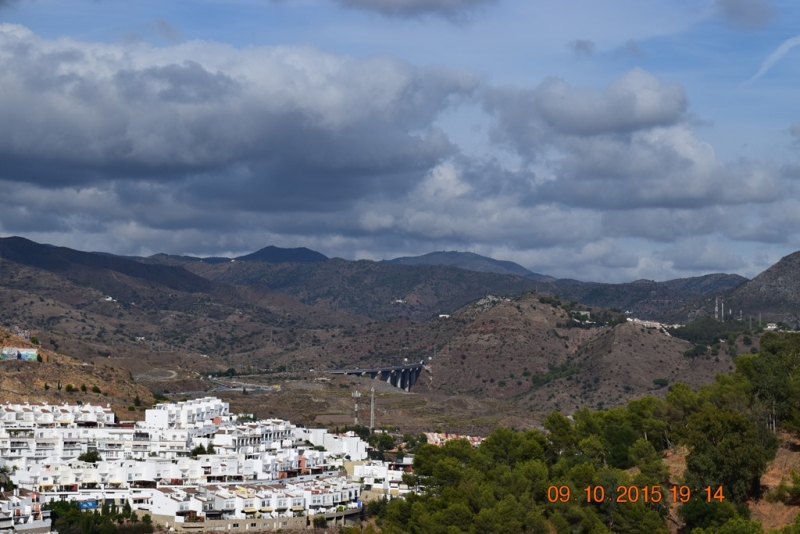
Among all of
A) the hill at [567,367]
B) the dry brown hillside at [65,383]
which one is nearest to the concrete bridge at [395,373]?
the hill at [567,367]

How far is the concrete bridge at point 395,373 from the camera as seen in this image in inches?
7456

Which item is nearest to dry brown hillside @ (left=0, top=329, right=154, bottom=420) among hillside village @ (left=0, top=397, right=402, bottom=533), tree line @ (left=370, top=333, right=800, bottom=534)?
hillside village @ (left=0, top=397, right=402, bottom=533)

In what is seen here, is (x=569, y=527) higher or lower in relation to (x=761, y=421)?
lower

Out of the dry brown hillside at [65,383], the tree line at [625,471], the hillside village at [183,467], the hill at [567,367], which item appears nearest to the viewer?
the tree line at [625,471]

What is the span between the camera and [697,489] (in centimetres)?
6269

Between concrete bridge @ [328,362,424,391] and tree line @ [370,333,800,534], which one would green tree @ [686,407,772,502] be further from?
concrete bridge @ [328,362,424,391]

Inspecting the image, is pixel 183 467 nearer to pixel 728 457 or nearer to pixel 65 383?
pixel 65 383

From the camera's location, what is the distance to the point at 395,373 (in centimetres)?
19338

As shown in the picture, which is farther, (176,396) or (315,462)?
(176,396)

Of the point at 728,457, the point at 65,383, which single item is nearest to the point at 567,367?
the point at 65,383

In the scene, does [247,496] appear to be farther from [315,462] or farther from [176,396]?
[176,396]

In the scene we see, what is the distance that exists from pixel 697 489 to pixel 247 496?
100 feet

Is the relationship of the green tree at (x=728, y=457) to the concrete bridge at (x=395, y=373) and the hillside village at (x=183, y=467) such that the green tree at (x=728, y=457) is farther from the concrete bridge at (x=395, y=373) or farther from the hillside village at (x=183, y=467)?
the concrete bridge at (x=395, y=373)

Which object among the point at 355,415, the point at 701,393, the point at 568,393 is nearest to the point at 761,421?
the point at 701,393
